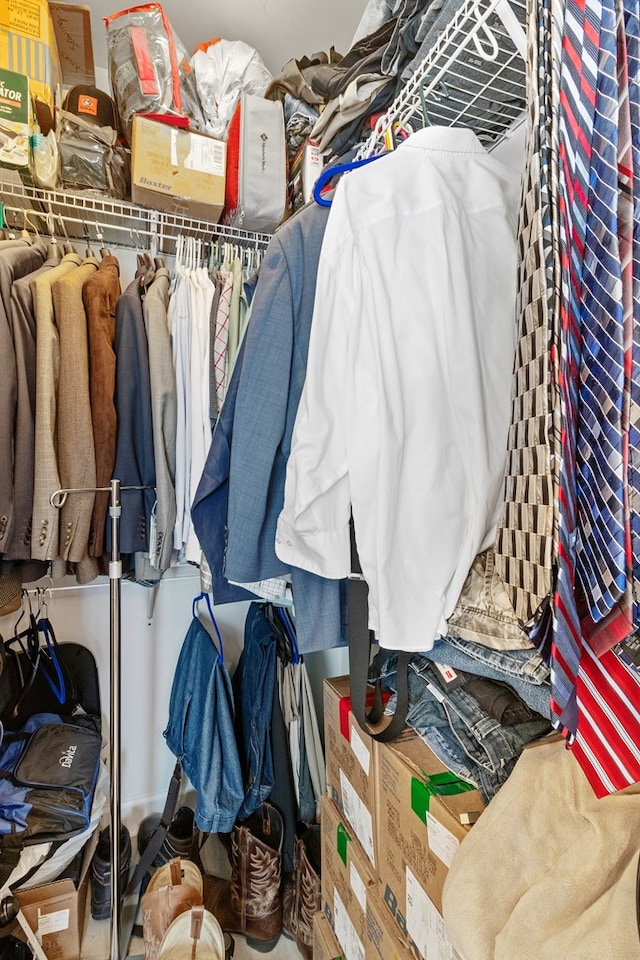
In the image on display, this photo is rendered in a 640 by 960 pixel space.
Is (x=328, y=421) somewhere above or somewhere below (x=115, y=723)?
above

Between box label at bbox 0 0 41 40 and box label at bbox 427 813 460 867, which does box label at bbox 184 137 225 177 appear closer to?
box label at bbox 0 0 41 40

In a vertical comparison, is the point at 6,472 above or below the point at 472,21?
below

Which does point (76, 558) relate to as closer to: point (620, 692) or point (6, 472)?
point (6, 472)

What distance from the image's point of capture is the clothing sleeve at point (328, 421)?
644 mm

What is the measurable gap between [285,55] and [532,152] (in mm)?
1769

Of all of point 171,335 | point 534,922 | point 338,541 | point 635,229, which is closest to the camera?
point 635,229

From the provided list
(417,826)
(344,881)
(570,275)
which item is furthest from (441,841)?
(570,275)

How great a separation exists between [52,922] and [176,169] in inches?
78.5

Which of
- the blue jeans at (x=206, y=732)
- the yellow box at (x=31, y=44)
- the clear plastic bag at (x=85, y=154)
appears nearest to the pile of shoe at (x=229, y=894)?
the blue jeans at (x=206, y=732)

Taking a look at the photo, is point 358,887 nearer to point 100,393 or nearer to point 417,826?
point 417,826

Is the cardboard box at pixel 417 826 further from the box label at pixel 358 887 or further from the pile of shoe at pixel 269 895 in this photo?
the pile of shoe at pixel 269 895

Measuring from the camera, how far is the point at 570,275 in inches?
15.4

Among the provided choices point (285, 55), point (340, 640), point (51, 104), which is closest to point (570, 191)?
point (340, 640)

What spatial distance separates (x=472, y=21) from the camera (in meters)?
0.69
